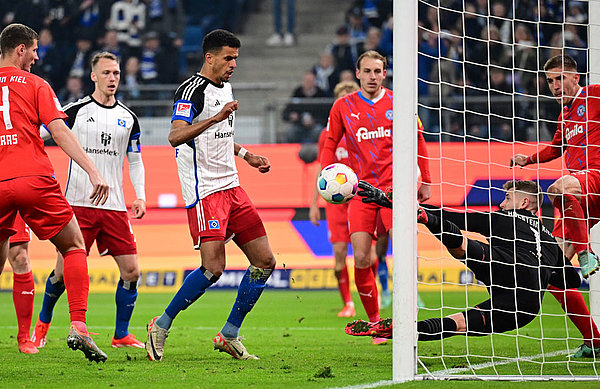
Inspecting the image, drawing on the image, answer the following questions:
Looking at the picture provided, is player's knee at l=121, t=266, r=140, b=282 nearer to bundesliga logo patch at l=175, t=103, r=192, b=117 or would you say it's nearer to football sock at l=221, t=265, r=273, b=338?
football sock at l=221, t=265, r=273, b=338

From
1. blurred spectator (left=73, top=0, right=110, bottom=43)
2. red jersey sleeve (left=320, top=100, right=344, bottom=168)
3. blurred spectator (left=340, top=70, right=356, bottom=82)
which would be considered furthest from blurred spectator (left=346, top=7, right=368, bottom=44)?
red jersey sleeve (left=320, top=100, right=344, bottom=168)

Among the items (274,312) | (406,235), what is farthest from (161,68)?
(406,235)

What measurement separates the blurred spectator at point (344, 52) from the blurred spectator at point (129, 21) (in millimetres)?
4237

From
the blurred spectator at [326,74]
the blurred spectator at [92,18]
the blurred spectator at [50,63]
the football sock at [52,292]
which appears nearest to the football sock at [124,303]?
the football sock at [52,292]

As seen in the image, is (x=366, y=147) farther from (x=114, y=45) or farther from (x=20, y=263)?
(x=114, y=45)

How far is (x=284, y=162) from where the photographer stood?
13141 millimetres

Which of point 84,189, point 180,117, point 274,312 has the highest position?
point 180,117

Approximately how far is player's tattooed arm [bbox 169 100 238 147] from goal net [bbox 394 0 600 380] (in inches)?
47.9

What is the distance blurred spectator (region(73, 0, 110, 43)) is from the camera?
725 inches

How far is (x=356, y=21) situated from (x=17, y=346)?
1253 cm

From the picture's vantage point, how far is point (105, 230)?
677cm

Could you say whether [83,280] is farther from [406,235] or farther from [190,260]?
[190,260]

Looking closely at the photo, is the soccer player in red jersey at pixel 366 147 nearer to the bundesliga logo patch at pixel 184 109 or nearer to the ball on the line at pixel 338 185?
the ball on the line at pixel 338 185

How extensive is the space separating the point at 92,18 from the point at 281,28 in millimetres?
4333
